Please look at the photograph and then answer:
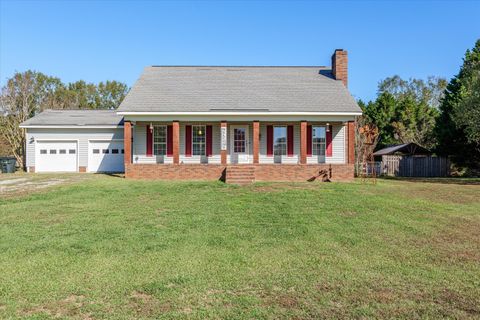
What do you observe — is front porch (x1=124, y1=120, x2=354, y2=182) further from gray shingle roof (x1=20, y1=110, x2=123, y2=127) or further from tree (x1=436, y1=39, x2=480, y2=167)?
tree (x1=436, y1=39, x2=480, y2=167)

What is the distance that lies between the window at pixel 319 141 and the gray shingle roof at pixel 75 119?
42.1ft

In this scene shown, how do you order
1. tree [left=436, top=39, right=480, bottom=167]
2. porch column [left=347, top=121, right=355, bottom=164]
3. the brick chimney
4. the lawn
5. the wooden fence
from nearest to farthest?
the lawn
porch column [left=347, top=121, right=355, bottom=164]
the brick chimney
tree [left=436, top=39, right=480, bottom=167]
the wooden fence

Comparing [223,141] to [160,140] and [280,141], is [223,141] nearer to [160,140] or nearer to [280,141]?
[280,141]

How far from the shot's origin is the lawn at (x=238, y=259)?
402 centimetres

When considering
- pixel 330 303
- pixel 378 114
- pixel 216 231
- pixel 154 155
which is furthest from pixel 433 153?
pixel 330 303

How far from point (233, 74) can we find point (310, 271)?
1971cm

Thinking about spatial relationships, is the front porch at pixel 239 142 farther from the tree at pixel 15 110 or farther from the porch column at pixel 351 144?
the tree at pixel 15 110

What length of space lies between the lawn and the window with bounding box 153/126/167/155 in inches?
374

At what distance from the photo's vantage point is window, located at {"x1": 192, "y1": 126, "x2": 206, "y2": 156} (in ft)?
66.7

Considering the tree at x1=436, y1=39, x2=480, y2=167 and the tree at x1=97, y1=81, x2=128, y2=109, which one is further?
the tree at x1=97, y1=81, x2=128, y2=109

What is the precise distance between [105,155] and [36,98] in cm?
2655

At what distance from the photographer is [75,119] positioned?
2461cm

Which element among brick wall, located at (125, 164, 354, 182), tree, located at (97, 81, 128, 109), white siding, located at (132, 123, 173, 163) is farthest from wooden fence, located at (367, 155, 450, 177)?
tree, located at (97, 81, 128, 109)

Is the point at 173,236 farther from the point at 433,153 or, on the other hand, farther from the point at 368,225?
the point at 433,153
